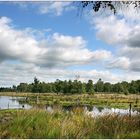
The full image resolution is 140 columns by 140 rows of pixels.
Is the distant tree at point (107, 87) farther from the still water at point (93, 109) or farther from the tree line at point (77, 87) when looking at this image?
the still water at point (93, 109)

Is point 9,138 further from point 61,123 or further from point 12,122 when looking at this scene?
point 61,123

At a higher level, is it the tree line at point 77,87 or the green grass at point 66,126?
the tree line at point 77,87

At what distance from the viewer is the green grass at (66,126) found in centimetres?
1012

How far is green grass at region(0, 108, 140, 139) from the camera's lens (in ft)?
33.2

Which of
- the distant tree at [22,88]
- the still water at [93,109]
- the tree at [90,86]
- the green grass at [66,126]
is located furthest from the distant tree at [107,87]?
the green grass at [66,126]

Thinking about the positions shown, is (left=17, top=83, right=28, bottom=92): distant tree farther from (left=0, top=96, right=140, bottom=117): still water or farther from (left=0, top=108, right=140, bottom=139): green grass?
(left=0, top=108, right=140, bottom=139): green grass

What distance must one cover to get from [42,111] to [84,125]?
60.1 inches

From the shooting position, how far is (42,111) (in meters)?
12.1

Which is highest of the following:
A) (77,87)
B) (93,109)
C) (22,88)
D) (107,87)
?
(22,88)

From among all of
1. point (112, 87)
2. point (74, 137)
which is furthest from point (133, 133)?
point (112, 87)

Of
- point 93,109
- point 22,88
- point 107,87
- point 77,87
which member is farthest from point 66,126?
point 22,88

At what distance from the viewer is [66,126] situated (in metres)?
10.6

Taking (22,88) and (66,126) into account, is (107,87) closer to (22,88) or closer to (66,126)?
(22,88)

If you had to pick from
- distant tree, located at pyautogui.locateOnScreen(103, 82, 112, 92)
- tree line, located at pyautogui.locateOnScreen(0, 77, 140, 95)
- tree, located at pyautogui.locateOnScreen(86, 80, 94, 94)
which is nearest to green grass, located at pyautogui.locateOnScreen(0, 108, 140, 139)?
tree line, located at pyautogui.locateOnScreen(0, 77, 140, 95)
